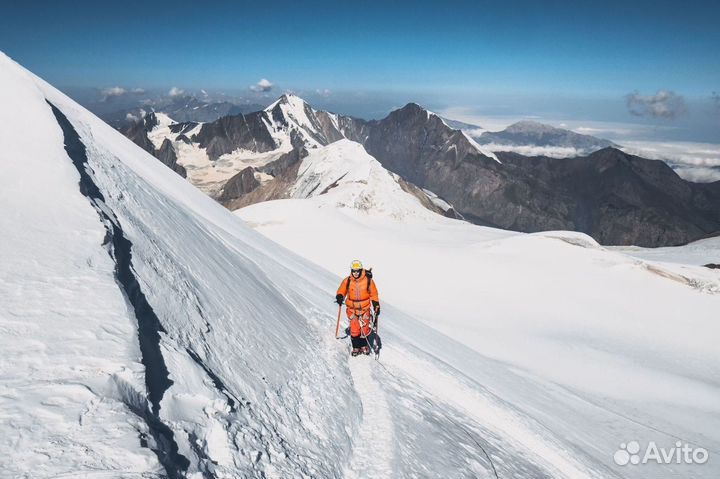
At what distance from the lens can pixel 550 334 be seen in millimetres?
27438

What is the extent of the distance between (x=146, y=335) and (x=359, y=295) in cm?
684

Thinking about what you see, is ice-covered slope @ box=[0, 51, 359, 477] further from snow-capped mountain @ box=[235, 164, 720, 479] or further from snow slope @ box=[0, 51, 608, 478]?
snow-capped mountain @ box=[235, 164, 720, 479]

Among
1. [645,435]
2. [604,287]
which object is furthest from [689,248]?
[645,435]

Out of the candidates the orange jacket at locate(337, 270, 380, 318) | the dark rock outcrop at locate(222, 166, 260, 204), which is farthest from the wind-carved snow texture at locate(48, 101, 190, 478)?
the dark rock outcrop at locate(222, 166, 260, 204)

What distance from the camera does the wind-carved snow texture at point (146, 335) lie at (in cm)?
459

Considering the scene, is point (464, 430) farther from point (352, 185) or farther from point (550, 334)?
point (352, 185)

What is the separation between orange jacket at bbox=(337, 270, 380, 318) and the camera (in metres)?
12.2

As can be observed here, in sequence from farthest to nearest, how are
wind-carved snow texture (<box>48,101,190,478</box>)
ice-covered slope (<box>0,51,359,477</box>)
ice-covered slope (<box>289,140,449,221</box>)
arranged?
ice-covered slope (<box>289,140,449,221</box>)
wind-carved snow texture (<box>48,101,190,478</box>)
ice-covered slope (<box>0,51,359,477</box>)

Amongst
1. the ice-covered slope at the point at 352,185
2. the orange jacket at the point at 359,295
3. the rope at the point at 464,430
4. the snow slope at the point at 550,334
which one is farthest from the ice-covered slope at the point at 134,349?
the ice-covered slope at the point at 352,185

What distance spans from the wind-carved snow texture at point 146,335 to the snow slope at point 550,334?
7.43 m

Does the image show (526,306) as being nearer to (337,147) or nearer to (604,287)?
(604,287)

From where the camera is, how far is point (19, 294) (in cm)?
580

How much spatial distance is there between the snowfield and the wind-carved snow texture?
34 millimetres

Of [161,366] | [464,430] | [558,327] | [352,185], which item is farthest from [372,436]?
[352,185]
